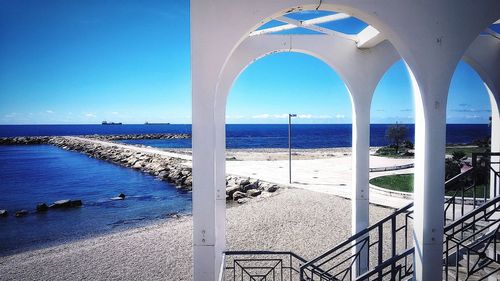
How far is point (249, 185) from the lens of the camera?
1956 centimetres

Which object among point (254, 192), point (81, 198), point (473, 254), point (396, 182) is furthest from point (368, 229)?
point (81, 198)

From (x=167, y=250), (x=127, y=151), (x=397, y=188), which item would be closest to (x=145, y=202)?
(x=167, y=250)

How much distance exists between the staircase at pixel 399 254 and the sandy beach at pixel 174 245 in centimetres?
121

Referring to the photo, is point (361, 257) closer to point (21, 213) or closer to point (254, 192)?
point (254, 192)

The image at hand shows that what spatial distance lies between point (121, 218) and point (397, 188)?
1474 cm

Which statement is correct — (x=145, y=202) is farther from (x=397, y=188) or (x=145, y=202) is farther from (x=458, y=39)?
(x=458, y=39)

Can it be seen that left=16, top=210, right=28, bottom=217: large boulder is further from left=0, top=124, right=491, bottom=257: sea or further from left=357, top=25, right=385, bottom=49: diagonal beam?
left=357, top=25, right=385, bottom=49: diagonal beam

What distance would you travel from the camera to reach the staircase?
3.97 metres

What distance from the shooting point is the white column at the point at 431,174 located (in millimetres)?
3498

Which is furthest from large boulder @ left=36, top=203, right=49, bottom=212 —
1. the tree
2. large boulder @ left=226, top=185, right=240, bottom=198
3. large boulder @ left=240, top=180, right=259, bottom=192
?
the tree

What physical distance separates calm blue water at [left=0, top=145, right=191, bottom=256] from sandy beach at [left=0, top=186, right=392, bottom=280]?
2.77 meters

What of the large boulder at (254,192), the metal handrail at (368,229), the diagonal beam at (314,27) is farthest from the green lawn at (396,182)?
the metal handrail at (368,229)

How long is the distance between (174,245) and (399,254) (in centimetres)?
900

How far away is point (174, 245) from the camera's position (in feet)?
36.8
